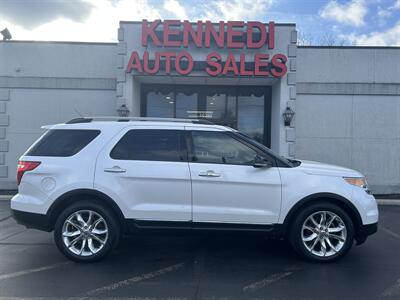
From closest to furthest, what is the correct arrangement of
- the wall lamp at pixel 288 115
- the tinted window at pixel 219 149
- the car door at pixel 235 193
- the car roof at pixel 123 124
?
the car door at pixel 235 193, the tinted window at pixel 219 149, the car roof at pixel 123 124, the wall lamp at pixel 288 115

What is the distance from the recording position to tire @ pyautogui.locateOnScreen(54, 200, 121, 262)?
5082mm

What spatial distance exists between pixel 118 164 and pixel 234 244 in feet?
7.65

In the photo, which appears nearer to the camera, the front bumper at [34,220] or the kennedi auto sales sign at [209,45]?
the front bumper at [34,220]

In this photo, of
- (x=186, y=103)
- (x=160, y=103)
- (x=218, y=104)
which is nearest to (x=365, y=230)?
(x=218, y=104)

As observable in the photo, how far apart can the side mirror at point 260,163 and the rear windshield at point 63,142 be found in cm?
221

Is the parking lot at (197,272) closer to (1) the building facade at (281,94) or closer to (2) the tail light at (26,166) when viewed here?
(2) the tail light at (26,166)

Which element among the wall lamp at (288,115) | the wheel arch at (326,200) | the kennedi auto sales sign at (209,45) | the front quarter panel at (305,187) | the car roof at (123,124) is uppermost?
the kennedi auto sales sign at (209,45)

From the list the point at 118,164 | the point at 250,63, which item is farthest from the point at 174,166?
the point at 250,63

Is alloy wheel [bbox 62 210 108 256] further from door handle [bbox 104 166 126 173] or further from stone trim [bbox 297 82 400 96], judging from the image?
stone trim [bbox 297 82 400 96]

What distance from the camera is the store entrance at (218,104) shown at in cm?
1298

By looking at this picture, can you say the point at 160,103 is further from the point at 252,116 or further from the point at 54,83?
the point at 54,83

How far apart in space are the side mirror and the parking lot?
1325mm

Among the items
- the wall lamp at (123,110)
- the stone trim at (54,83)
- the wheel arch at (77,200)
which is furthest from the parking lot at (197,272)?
the stone trim at (54,83)

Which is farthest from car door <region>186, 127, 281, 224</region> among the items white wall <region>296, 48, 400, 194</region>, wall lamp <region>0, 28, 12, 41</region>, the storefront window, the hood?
wall lamp <region>0, 28, 12, 41</region>
